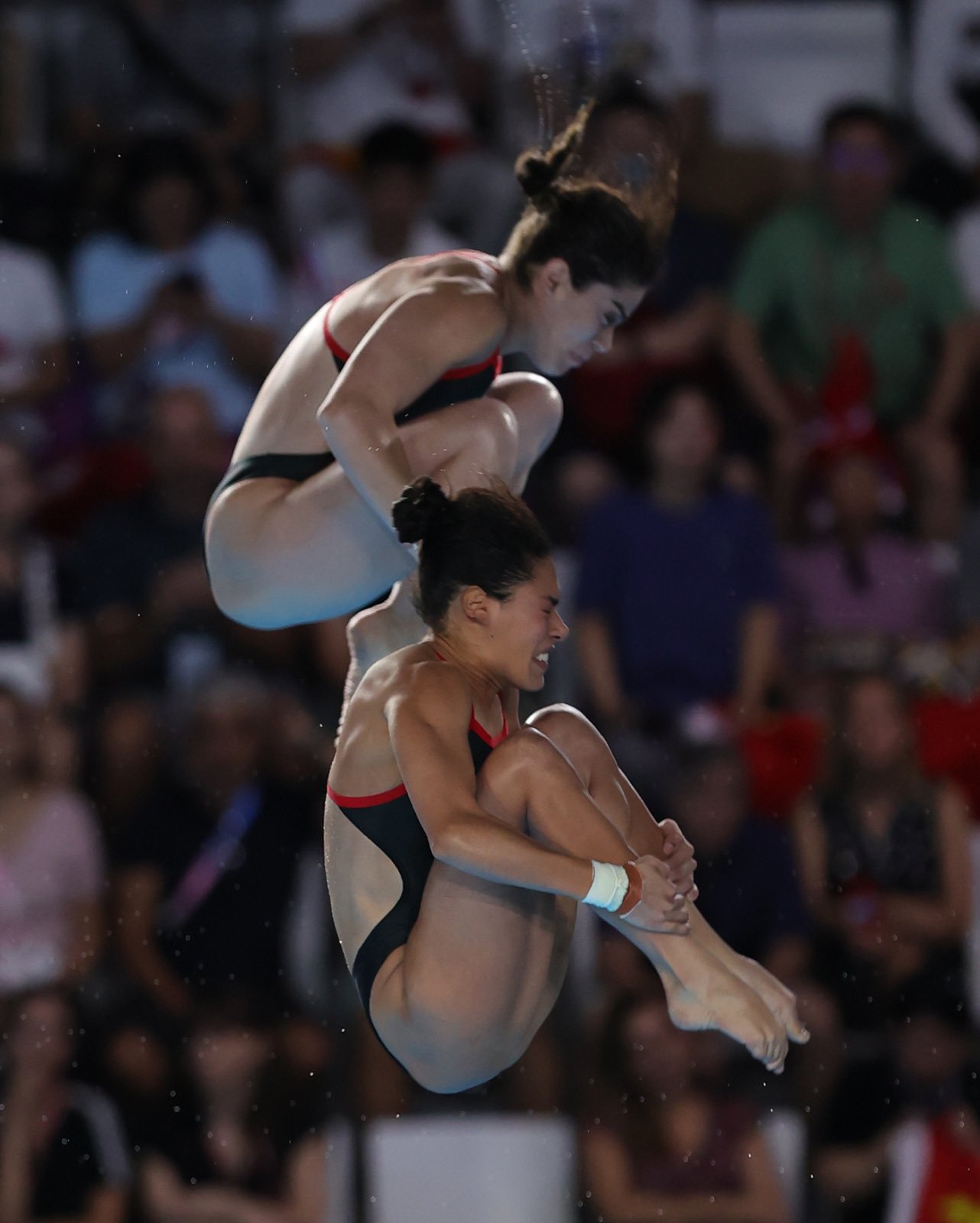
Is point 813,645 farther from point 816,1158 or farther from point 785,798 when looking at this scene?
point 816,1158

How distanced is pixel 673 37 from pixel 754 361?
1014 mm

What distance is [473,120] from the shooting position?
5.88 m

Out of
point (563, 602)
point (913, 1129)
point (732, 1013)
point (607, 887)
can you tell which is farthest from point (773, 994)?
point (563, 602)

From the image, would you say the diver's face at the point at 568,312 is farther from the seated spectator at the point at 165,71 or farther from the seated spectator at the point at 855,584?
the seated spectator at the point at 165,71

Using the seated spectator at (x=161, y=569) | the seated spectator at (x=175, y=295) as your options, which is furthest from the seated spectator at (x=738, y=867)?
the seated spectator at (x=175, y=295)

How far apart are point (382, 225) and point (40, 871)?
203 cm

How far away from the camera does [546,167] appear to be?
3.18 metres

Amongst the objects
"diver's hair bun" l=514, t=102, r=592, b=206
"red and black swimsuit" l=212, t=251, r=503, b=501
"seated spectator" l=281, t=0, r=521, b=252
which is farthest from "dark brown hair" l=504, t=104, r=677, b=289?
"seated spectator" l=281, t=0, r=521, b=252

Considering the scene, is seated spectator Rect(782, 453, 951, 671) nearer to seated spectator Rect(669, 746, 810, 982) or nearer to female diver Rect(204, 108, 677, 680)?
seated spectator Rect(669, 746, 810, 982)

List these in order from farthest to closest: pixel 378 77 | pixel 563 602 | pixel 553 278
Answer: pixel 378 77, pixel 563 602, pixel 553 278

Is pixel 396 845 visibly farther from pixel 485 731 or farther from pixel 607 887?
pixel 607 887

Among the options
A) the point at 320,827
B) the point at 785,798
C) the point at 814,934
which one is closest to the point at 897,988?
the point at 814,934

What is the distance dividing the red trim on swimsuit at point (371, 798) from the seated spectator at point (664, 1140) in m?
1.85

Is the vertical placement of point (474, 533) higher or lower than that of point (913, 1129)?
higher
